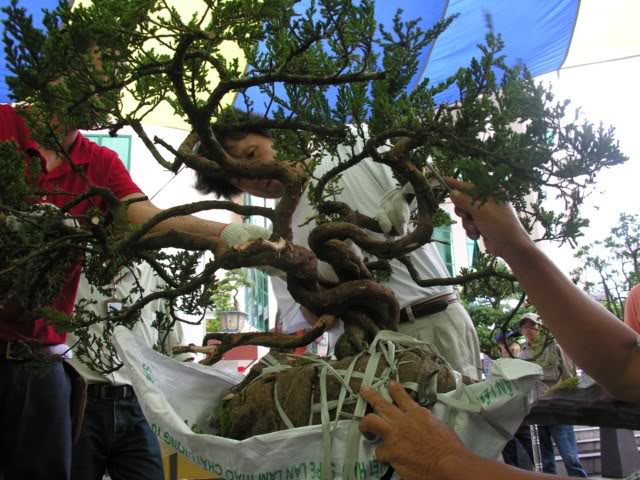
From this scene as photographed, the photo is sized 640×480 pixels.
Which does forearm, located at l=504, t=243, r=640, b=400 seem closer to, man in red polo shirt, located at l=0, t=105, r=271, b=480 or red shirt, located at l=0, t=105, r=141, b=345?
man in red polo shirt, located at l=0, t=105, r=271, b=480

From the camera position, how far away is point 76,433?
5.59 feet

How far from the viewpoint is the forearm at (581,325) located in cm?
108

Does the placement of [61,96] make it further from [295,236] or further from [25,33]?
[295,236]

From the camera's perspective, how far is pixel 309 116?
969 millimetres

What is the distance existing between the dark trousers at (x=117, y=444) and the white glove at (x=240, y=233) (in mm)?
1112

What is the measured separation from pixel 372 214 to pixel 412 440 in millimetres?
862

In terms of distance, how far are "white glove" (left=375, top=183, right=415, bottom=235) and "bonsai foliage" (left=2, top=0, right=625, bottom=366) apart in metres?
0.04

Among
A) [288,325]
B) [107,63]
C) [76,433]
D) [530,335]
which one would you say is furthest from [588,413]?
[107,63]

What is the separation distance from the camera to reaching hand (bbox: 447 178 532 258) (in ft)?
3.19

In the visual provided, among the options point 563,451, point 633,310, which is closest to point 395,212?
point 633,310

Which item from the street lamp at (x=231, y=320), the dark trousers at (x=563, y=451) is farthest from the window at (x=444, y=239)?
the street lamp at (x=231, y=320)

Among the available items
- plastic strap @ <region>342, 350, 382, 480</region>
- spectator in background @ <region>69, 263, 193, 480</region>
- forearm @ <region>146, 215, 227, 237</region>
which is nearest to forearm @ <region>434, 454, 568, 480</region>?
plastic strap @ <region>342, 350, 382, 480</region>

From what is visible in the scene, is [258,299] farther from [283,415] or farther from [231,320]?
[283,415]

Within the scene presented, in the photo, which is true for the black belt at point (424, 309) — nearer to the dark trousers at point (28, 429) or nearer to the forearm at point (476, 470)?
the forearm at point (476, 470)
